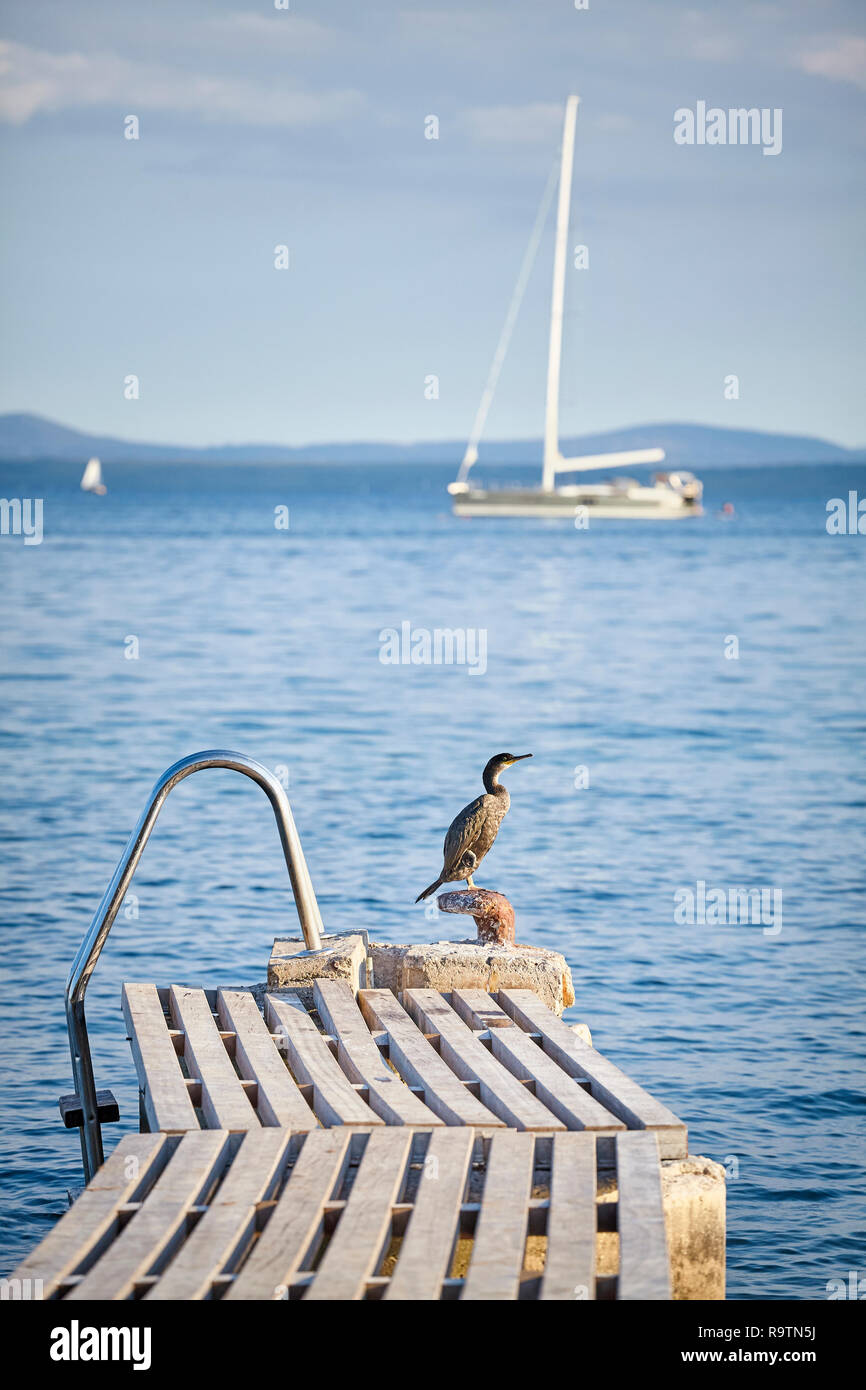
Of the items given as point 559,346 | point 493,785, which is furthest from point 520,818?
point 559,346

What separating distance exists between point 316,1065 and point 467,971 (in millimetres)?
972

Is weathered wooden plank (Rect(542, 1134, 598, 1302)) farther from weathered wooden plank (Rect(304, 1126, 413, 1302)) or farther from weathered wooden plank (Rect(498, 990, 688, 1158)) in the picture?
weathered wooden plank (Rect(304, 1126, 413, 1302))

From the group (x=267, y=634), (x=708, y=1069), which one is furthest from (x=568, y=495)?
(x=708, y=1069)

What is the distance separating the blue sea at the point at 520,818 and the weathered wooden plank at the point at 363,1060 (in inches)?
65.1

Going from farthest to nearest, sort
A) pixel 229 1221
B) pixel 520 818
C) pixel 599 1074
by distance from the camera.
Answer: pixel 520 818
pixel 599 1074
pixel 229 1221

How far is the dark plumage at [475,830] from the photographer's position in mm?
5668

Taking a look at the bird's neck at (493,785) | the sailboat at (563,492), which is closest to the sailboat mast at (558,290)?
the sailboat at (563,492)

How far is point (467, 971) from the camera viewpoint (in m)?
5.46

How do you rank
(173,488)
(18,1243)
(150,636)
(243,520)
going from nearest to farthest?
(18,1243)
(150,636)
(243,520)
(173,488)

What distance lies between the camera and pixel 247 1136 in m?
4.05

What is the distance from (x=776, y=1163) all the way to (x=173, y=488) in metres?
140

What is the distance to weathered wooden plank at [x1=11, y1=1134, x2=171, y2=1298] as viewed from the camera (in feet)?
11.1

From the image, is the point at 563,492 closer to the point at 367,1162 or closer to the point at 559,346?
the point at 559,346
